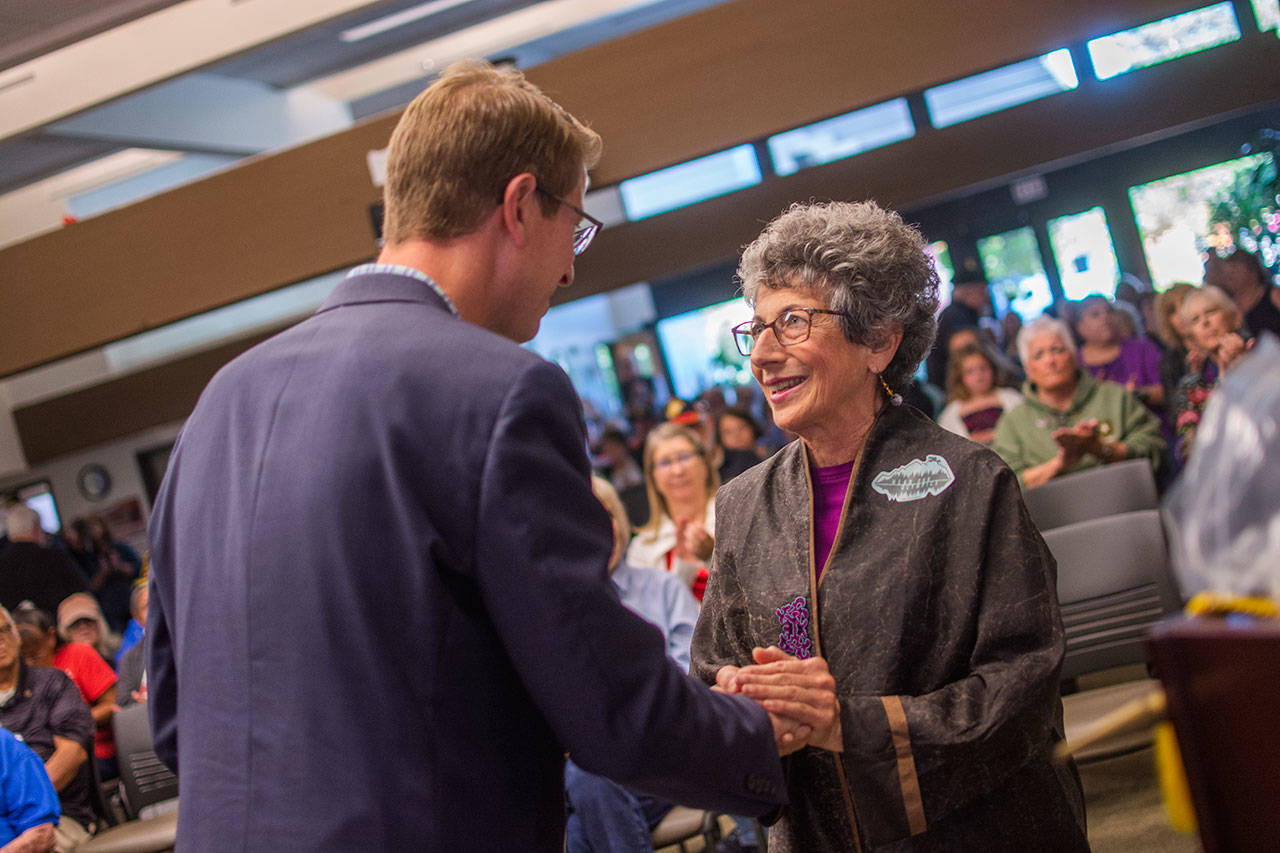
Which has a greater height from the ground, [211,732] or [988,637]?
[211,732]

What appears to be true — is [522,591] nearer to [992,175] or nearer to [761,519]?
[761,519]

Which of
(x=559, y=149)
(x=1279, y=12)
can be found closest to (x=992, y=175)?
(x=1279, y=12)

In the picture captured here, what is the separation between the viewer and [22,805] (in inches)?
142

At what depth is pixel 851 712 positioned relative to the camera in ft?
5.02

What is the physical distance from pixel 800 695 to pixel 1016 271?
29.9 feet

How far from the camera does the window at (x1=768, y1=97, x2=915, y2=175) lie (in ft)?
34.1

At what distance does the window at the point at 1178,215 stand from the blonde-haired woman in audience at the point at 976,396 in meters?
4.56

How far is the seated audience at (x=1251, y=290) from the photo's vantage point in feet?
16.9

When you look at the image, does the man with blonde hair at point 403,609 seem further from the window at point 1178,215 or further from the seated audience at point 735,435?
the window at point 1178,215

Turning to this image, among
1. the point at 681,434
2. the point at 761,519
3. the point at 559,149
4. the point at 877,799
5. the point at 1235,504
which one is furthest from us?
the point at 681,434

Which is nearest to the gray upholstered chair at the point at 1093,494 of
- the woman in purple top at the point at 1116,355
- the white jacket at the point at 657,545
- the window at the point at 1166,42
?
the white jacket at the point at 657,545

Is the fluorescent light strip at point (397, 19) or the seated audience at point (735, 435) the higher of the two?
the fluorescent light strip at point (397, 19)

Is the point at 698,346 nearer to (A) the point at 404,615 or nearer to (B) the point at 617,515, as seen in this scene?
(B) the point at 617,515

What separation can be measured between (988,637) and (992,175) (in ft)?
22.3
